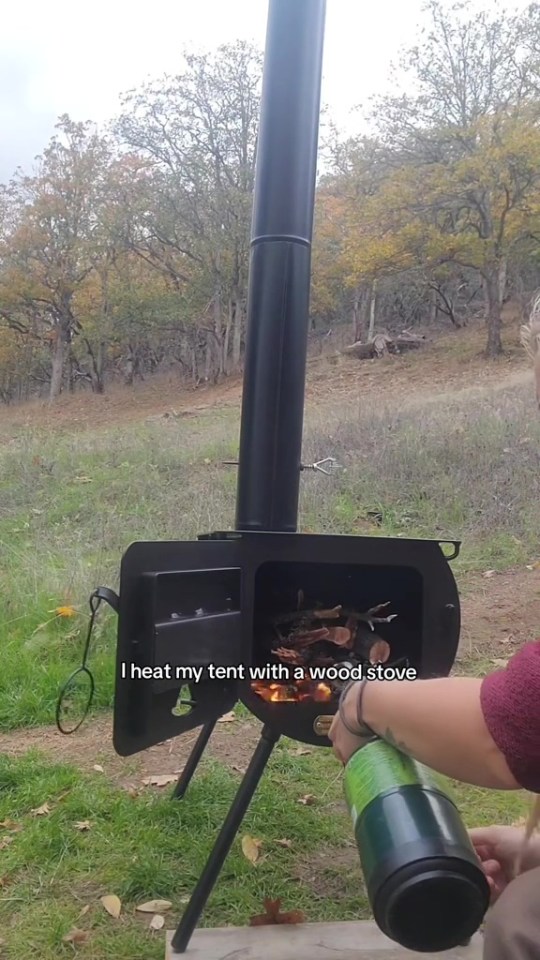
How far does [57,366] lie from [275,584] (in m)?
16.4

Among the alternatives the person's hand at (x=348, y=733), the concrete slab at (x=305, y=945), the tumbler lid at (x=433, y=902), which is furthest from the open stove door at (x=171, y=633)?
the tumbler lid at (x=433, y=902)

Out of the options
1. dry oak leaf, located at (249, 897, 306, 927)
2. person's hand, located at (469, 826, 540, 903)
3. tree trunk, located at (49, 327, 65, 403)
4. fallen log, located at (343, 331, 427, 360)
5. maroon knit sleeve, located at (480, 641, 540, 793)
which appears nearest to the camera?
maroon knit sleeve, located at (480, 641, 540, 793)

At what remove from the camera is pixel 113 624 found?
11.4ft

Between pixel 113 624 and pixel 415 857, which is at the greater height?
pixel 415 857

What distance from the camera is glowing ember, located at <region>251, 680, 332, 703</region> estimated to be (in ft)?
6.00

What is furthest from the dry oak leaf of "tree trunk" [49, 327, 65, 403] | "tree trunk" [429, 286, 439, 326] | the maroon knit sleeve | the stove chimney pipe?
"tree trunk" [429, 286, 439, 326]

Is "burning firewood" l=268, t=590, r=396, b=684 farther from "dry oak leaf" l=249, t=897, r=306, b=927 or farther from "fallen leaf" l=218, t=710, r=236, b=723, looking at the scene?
"fallen leaf" l=218, t=710, r=236, b=723

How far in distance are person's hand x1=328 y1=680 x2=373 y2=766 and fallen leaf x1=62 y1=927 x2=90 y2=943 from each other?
3.47ft

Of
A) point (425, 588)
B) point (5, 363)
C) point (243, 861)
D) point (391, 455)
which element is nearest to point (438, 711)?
point (425, 588)

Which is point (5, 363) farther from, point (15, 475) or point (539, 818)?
point (539, 818)

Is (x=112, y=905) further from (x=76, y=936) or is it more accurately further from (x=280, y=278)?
(x=280, y=278)

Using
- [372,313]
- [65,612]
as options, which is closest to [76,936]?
[65,612]

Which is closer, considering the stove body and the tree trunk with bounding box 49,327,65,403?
the stove body

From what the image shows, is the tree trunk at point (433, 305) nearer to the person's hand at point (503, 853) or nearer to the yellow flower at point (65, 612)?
the yellow flower at point (65, 612)
